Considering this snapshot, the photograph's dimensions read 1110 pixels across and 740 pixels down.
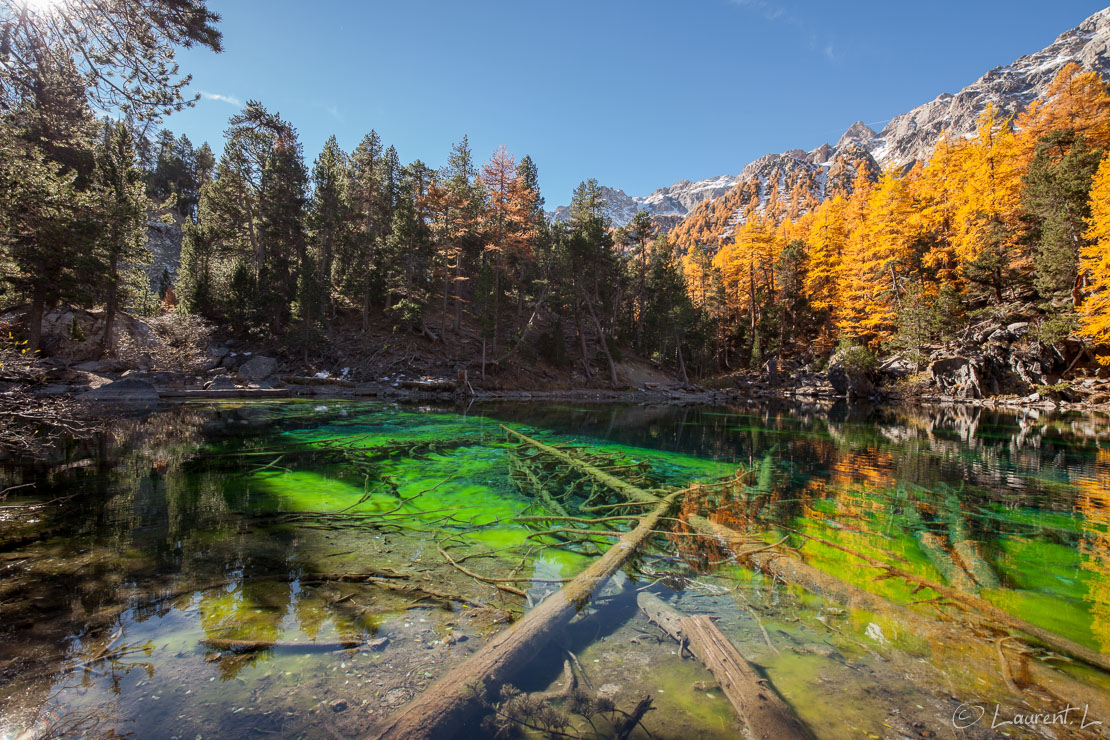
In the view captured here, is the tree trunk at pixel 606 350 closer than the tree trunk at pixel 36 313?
No

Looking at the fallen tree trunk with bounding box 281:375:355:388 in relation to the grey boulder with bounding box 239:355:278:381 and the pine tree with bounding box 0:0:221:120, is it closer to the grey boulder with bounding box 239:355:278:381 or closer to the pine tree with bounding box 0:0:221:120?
the grey boulder with bounding box 239:355:278:381

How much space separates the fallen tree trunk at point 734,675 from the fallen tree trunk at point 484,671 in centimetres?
69

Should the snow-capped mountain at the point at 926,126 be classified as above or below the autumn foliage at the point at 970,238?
above

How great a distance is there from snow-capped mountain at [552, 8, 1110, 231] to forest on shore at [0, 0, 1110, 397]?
7564 cm

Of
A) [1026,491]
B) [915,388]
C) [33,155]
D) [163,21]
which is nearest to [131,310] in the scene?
[33,155]

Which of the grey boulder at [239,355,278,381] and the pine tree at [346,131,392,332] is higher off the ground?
the pine tree at [346,131,392,332]

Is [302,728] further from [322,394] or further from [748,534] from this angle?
[322,394]

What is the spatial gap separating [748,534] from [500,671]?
429 cm

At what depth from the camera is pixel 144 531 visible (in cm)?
528

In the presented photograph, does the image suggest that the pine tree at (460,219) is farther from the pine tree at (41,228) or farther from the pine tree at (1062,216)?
the pine tree at (1062,216)

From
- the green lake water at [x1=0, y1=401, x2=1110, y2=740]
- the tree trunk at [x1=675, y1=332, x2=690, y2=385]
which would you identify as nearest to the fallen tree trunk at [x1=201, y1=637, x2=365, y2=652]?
the green lake water at [x1=0, y1=401, x2=1110, y2=740]

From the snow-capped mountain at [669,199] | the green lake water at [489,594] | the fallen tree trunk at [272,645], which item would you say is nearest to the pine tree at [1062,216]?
the green lake water at [489,594]

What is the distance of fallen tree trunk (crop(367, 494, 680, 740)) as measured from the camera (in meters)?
2.38

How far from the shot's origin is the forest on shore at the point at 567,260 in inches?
863
